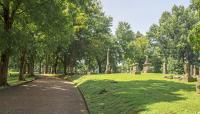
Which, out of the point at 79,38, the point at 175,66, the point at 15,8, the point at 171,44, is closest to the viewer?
the point at 15,8

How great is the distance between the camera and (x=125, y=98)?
18.8m

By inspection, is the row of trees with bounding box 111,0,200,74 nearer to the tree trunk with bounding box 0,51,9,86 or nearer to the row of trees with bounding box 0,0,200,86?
the row of trees with bounding box 0,0,200,86

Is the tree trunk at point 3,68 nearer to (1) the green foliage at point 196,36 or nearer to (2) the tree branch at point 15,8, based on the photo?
(2) the tree branch at point 15,8

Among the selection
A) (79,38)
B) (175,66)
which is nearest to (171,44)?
(175,66)

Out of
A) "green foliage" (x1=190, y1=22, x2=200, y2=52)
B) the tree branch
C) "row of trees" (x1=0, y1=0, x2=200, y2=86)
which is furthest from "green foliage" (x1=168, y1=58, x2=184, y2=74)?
"green foliage" (x1=190, y1=22, x2=200, y2=52)

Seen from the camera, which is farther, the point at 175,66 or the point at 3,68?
the point at 175,66

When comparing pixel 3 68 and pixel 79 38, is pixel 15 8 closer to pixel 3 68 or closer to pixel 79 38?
pixel 3 68

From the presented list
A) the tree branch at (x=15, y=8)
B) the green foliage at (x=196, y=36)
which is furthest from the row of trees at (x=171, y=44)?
the green foliage at (x=196, y=36)

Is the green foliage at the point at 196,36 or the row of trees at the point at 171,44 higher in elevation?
the row of trees at the point at 171,44

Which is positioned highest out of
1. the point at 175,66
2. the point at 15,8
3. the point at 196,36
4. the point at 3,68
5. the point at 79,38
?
the point at 79,38

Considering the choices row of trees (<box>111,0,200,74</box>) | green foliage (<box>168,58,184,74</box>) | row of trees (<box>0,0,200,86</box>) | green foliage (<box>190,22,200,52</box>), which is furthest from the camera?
row of trees (<box>111,0,200,74</box>)

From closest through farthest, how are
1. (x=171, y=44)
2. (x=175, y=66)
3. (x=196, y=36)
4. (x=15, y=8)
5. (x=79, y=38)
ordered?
(x=196, y=36) → (x=15, y=8) → (x=79, y=38) → (x=175, y=66) → (x=171, y=44)

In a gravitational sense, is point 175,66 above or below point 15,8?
below

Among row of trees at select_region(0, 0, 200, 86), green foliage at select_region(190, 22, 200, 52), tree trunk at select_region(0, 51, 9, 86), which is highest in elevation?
row of trees at select_region(0, 0, 200, 86)
